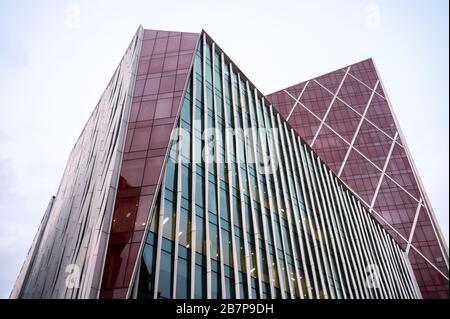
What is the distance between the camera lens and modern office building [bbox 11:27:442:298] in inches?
685

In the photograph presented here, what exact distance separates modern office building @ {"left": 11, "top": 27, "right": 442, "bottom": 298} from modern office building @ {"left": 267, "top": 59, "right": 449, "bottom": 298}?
36.2 m

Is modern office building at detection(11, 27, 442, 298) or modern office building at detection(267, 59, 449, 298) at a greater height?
modern office building at detection(267, 59, 449, 298)

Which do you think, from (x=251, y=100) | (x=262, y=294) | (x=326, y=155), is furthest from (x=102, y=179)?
(x=326, y=155)

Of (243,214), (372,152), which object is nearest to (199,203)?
(243,214)

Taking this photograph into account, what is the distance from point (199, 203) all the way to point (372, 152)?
7434 cm

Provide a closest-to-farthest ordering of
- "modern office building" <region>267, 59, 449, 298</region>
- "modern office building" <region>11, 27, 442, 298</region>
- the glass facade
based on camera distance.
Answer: "modern office building" <region>11, 27, 442, 298</region>, the glass facade, "modern office building" <region>267, 59, 449, 298</region>

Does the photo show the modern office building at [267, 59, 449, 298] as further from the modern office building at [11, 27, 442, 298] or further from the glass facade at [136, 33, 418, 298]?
the modern office building at [11, 27, 442, 298]

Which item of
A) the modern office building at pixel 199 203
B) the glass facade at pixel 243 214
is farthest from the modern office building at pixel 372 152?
the modern office building at pixel 199 203

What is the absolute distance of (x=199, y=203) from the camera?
21.3m

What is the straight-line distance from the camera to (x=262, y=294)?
72.5 feet

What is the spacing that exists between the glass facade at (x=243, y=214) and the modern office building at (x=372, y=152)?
31.6 metres

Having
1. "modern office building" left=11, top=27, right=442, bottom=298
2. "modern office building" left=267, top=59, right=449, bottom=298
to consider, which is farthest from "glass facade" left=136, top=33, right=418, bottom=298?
"modern office building" left=267, top=59, right=449, bottom=298
